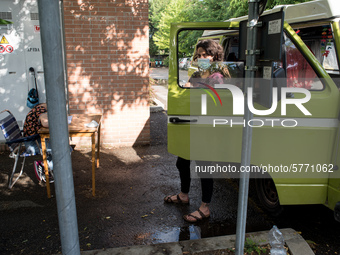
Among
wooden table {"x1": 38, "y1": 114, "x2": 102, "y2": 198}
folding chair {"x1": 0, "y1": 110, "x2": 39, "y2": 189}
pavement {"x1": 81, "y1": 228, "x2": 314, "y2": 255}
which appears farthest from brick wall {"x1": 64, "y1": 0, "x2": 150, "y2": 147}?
pavement {"x1": 81, "y1": 228, "x2": 314, "y2": 255}

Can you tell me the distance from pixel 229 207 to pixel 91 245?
5.86 ft

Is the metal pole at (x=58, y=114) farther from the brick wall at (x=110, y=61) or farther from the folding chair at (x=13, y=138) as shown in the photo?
the brick wall at (x=110, y=61)

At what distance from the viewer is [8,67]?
567 cm

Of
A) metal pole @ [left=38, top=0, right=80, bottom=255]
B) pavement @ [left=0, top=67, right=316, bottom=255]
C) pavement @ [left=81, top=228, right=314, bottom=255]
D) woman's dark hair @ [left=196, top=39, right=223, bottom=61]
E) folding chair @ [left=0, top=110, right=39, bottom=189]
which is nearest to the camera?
metal pole @ [left=38, top=0, right=80, bottom=255]

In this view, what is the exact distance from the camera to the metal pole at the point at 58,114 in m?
1.58

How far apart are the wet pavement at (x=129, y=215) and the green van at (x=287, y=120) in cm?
66

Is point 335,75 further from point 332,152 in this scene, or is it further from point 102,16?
point 102,16

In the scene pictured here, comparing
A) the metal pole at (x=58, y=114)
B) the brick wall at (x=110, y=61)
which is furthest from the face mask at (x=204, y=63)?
the brick wall at (x=110, y=61)

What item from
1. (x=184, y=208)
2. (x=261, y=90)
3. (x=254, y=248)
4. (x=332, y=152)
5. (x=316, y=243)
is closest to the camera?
(x=261, y=90)

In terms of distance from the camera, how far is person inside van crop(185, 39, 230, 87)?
3.24 meters

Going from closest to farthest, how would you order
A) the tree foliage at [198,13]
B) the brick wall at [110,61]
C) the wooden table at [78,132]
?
the wooden table at [78,132] < the brick wall at [110,61] < the tree foliage at [198,13]

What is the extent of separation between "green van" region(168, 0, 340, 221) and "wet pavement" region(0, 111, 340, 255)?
2.16 ft

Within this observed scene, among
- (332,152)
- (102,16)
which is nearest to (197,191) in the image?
(332,152)

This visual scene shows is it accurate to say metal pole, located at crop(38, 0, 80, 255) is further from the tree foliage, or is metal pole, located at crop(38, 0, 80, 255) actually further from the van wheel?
the tree foliage
